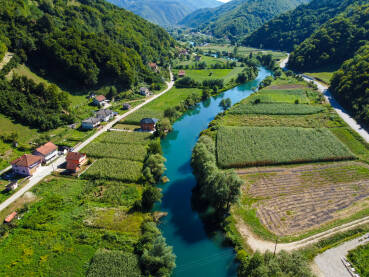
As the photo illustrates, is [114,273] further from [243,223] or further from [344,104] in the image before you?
[344,104]

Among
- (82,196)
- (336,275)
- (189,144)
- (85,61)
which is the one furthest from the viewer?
(85,61)

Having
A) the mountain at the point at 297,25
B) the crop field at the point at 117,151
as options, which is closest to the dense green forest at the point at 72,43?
the crop field at the point at 117,151

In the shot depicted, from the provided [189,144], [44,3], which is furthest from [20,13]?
[189,144]

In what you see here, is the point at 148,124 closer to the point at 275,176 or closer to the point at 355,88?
the point at 275,176

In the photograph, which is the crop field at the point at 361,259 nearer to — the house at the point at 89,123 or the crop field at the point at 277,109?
the crop field at the point at 277,109

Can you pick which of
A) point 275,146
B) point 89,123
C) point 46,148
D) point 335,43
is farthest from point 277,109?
point 335,43

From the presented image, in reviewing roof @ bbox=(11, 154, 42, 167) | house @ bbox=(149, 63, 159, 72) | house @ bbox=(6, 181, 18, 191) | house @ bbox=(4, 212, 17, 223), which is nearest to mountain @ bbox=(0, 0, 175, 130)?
house @ bbox=(149, 63, 159, 72)
